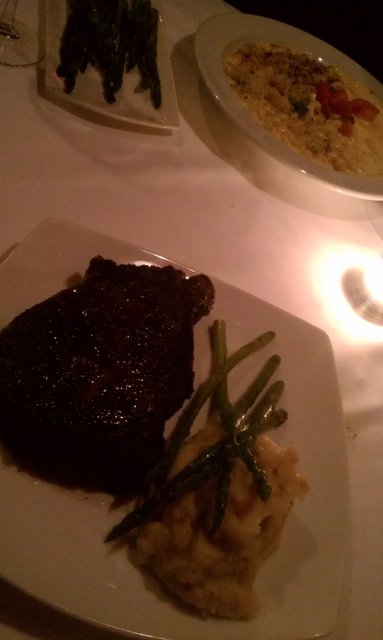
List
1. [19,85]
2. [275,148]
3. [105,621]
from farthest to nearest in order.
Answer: [275,148] < [19,85] < [105,621]

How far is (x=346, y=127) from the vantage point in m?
3.33

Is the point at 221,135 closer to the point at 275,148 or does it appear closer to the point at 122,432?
the point at 275,148

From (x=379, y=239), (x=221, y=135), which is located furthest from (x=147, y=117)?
(x=379, y=239)

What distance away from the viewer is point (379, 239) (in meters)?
3.00

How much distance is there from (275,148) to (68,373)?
5.74 feet

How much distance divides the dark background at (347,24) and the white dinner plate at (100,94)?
2.84 m

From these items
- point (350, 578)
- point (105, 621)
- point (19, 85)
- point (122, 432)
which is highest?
point (19, 85)

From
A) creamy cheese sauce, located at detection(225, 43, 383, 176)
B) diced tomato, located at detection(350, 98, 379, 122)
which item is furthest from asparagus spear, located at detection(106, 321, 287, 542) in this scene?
diced tomato, located at detection(350, 98, 379, 122)

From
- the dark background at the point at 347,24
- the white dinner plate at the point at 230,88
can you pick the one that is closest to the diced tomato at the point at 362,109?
the white dinner plate at the point at 230,88

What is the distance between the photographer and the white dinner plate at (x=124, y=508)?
1.36 m

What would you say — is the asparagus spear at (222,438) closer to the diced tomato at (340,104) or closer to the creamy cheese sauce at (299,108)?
the creamy cheese sauce at (299,108)

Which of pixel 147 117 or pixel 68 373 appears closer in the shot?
pixel 68 373

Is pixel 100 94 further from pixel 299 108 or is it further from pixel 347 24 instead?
pixel 347 24

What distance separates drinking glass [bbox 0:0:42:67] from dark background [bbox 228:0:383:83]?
119 inches
